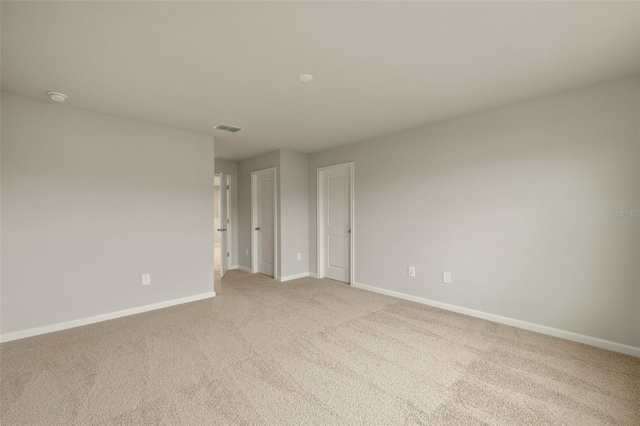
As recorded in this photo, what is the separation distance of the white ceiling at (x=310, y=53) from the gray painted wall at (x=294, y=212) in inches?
75.8

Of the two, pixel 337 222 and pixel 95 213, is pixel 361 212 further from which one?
pixel 95 213

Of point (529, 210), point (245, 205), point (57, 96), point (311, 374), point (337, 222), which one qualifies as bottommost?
point (311, 374)

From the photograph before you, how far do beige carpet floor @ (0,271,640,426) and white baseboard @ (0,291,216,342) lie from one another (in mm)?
105

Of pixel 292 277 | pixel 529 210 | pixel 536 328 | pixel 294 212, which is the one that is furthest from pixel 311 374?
pixel 294 212

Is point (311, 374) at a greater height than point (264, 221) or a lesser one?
lesser

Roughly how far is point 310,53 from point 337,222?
3207mm

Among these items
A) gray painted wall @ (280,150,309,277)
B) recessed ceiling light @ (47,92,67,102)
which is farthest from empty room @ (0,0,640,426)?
gray painted wall @ (280,150,309,277)

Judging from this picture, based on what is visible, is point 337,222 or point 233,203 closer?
point 337,222

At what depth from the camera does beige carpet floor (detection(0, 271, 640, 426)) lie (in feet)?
5.55

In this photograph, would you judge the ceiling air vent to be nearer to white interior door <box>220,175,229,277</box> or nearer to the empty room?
the empty room

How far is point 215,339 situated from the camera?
8.77ft

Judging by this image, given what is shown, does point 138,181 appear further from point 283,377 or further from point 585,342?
point 585,342

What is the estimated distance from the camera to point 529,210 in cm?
283

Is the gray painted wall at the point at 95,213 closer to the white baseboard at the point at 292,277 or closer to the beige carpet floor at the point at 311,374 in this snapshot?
the beige carpet floor at the point at 311,374
